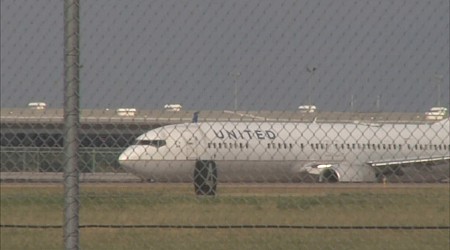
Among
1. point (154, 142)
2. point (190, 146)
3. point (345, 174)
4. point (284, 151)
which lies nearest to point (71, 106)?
point (190, 146)

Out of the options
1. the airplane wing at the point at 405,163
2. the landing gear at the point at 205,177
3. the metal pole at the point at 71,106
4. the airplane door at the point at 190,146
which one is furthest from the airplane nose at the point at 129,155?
the metal pole at the point at 71,106

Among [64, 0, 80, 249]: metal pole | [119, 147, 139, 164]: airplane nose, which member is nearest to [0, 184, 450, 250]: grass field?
[119, 147, 139, 164]: airplane nose

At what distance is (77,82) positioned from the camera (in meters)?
6.68

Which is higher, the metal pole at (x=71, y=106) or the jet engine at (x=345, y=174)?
the metal pole at (x=71, y=106)

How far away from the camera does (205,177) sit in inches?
534

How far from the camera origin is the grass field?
13281 millimetres

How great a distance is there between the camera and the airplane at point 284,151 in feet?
103

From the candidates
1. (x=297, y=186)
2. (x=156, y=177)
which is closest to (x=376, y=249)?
(x=297, y=186)

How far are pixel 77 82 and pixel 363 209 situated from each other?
14.6 metres

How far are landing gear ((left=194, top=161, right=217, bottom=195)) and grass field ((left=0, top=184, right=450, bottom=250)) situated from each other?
0.62 meters

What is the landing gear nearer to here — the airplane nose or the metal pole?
the metal pole

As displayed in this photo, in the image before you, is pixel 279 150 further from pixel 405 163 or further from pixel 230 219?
pixel 230 219

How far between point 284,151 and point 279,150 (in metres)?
0.47

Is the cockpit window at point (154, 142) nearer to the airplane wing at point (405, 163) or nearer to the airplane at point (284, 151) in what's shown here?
the airplane at point (284, 151)
